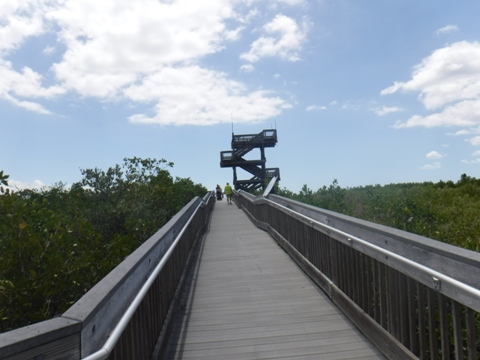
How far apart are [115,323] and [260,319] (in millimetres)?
2748

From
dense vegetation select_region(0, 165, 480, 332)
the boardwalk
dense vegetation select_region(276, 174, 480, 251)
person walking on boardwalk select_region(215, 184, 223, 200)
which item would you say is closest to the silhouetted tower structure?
person walking on boardwalk select_region(215, 184, 223, 200)

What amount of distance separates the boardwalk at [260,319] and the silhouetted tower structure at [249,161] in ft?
112

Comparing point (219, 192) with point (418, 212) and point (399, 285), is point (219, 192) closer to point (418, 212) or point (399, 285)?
point (418, 212)

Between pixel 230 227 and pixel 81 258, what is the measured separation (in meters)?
8.59

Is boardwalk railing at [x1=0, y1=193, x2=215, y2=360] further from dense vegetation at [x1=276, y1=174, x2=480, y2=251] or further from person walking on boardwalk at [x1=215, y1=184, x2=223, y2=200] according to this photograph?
person walking on boardwalk at [x1=215, y1=184, x2=223, y2=200]

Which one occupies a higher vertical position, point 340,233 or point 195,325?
point 340,233

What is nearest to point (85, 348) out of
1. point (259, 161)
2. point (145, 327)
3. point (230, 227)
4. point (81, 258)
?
point (145, 327)

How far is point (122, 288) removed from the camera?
277cm

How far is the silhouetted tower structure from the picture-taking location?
140 ft

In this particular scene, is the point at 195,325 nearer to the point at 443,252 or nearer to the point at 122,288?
the point at 122,288

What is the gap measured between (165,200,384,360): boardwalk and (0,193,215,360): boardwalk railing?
1.25 ft

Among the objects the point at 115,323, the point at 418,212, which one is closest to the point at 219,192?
the point at 418,212

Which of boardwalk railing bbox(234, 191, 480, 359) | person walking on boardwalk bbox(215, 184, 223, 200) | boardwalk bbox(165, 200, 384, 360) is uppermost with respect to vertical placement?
person walking on boardwalk bbox(215, 184, 223, 200)

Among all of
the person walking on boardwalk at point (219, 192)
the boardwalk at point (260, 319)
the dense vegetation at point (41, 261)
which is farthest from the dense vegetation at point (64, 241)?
the person walking on boardwalk at point (219, 192)
